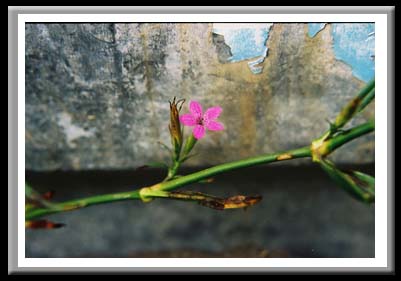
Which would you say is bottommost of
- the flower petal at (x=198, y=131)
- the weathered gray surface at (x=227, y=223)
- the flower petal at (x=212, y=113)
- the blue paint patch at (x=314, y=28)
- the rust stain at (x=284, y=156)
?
the weathered gray surface at (x=227, y=223)

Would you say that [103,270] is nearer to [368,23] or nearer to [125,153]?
[125,153]

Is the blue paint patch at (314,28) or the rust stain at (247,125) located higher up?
the blue paint patch at (314,28)

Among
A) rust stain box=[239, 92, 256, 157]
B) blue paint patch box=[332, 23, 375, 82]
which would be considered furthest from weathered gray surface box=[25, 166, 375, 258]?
blue paint patch box=[332, 23, 375, 82]

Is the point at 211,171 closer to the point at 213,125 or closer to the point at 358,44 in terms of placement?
the point at 213,125

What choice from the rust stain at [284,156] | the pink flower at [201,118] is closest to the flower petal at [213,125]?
the pink flower at [201,118]

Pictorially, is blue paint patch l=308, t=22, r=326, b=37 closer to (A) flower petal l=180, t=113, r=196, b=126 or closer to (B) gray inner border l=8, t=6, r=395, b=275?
(B) gray inner border l=8, t=6, r=395, b=275

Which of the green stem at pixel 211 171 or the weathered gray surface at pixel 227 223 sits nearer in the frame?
the green stem at pixel 211 171

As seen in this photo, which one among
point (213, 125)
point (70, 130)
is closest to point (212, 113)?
point (213, 125)

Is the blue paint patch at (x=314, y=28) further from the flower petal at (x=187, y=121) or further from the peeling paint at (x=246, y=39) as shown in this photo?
the flower petal at (x=187, y=121)
